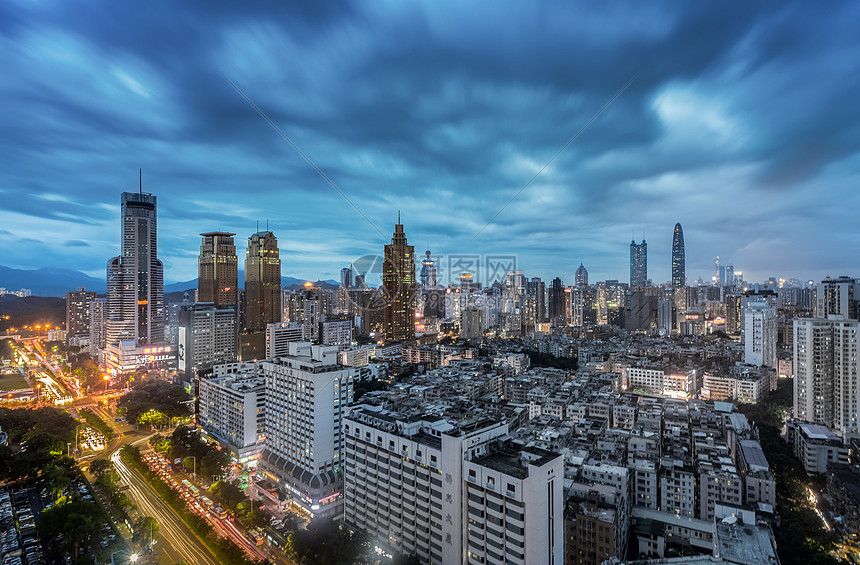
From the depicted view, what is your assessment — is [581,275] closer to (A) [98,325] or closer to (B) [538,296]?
(B) [538,296]

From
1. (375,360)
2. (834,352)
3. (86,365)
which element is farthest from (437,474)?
(86,365)

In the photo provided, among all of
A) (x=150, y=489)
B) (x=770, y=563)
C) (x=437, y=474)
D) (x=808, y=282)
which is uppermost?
(x=808, y=282)

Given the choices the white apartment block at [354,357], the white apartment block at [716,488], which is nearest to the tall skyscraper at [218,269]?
the white apartment block at [354,357]

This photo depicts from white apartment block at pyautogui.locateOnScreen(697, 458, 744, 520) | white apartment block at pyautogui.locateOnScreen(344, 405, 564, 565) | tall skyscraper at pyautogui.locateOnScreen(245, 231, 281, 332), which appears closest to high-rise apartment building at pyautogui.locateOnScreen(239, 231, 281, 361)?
tall skyscraper at pyautogui.locateOnScreen(245, 231, 281, 332)

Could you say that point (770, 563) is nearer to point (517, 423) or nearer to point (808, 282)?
point (517, 423)

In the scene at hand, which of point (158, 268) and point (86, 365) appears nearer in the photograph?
point (86, 365)

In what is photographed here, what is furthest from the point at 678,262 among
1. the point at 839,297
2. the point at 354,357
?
the point at 354,357

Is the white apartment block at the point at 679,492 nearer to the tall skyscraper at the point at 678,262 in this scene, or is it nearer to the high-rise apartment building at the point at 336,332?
the high-rise apartment building at the point at 336,332
